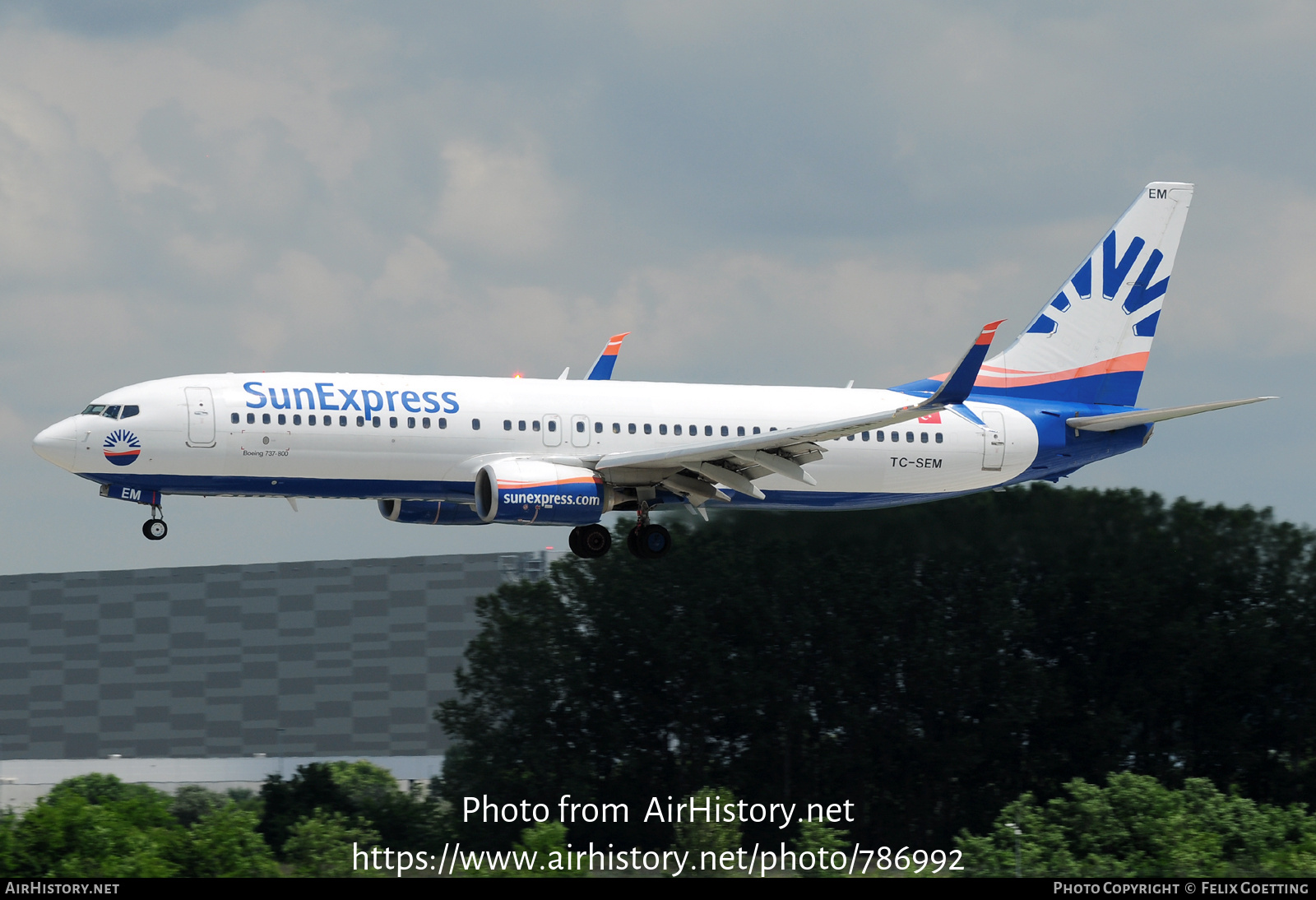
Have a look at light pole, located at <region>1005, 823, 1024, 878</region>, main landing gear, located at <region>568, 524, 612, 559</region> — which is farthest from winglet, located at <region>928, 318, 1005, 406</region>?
light pole, located at <region>1005, 823, 1024, 878</region>

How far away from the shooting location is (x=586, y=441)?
42.2 m

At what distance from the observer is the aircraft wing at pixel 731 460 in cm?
3931

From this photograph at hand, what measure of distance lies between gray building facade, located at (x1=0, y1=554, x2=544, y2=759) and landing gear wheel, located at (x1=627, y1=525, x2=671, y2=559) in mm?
57936

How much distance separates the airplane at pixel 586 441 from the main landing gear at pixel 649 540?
6cm

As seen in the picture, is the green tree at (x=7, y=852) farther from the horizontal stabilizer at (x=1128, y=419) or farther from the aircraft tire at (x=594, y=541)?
the horizontal stabilizer at (x=1128, y=419)

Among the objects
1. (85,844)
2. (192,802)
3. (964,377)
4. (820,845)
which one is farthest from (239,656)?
(964,377)

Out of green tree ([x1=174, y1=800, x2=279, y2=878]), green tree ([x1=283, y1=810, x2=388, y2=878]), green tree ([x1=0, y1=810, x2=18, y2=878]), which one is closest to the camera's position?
green tree ([x1=0, y1=810, x2=18, y2=878])

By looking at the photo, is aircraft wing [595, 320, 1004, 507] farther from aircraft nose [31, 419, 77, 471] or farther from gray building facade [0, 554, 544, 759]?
gray building facade [0, 554, 544, 759]

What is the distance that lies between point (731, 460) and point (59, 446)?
648 inches

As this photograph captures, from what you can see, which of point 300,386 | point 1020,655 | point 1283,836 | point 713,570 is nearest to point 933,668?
point 1020,655

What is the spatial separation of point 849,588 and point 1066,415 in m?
29.4

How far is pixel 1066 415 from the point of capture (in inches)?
1895

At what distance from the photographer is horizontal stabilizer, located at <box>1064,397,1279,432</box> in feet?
142

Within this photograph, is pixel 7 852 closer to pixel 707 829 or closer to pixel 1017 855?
pixel 707 829
